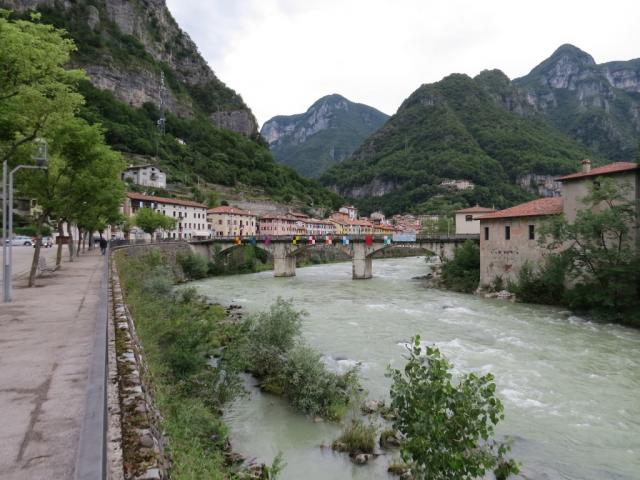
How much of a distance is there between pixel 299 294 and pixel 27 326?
23.3 m

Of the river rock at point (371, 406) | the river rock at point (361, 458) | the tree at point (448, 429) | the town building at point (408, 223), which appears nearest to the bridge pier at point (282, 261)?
the river rock at point (371, 406)

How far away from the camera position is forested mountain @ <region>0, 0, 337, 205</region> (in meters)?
99.6

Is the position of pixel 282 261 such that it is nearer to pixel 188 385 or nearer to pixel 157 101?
pixel 188 385

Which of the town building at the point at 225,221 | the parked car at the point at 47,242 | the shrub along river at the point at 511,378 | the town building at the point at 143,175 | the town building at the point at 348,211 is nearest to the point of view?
the shrub along river at the point at 511,378

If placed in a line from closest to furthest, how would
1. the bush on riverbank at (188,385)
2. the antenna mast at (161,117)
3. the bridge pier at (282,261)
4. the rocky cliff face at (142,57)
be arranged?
the bush on riverbank at (188,385), the bridge pier at (282,261), the rocky cliff face at (142,57), the antenna mast at (161,117)

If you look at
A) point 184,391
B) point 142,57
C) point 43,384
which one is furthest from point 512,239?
point 142,57

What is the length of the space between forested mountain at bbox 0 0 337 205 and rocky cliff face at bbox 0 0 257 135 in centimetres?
29

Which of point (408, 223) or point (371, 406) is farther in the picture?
point (408, 223)

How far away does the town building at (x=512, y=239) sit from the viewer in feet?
86.8

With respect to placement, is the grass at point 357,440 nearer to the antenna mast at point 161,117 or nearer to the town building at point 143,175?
the town building at point 143,175

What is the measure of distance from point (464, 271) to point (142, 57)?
129299 mm

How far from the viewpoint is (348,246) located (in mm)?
46406

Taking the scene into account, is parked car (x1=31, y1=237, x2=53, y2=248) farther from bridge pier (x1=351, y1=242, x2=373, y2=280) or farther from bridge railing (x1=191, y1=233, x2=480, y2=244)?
bridge pier (x1=351, y1=242, x2=373, y2=280)

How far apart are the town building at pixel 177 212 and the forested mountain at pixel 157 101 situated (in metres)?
21.9
